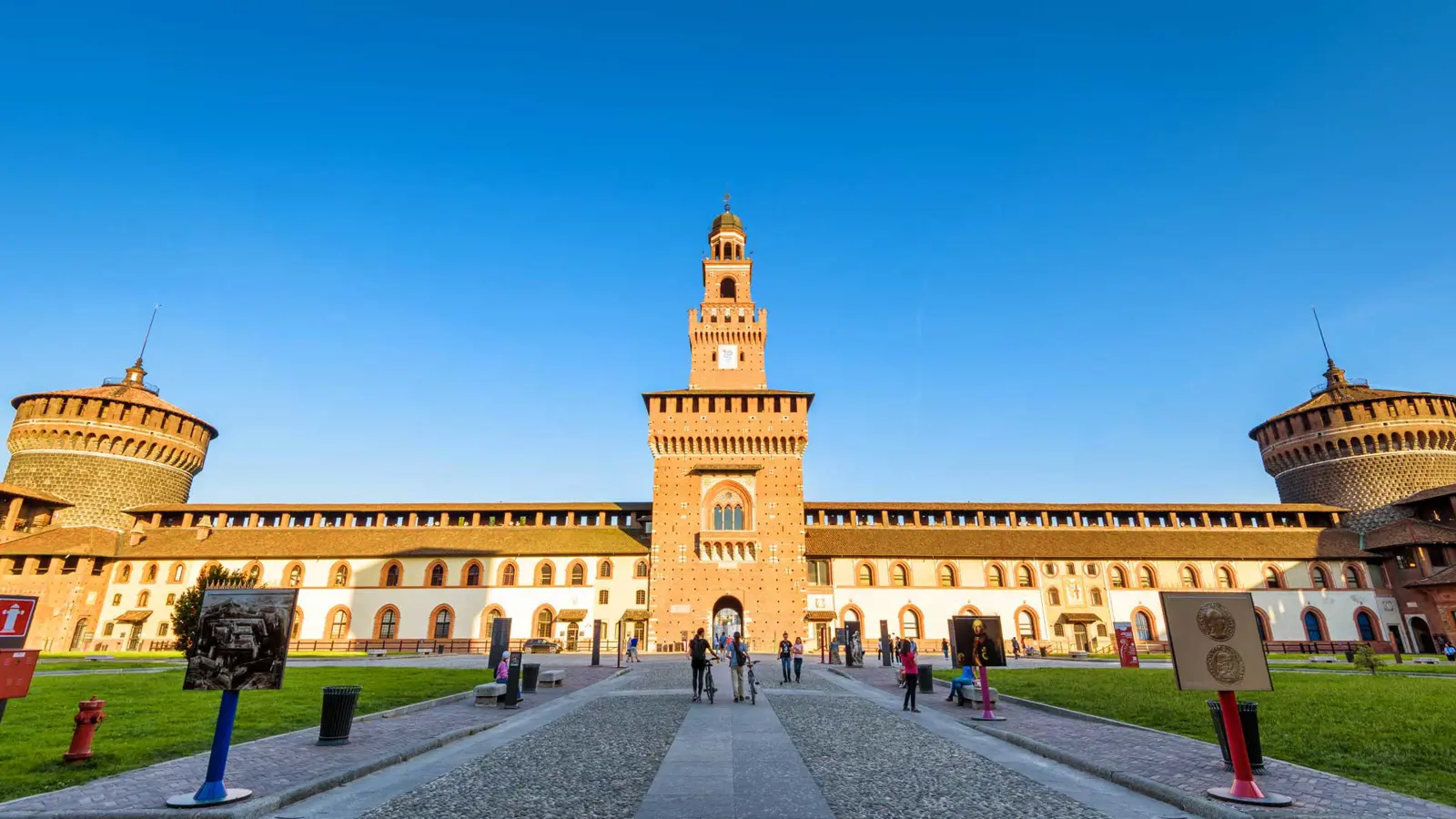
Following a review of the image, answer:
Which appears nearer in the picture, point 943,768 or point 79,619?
point 943,768

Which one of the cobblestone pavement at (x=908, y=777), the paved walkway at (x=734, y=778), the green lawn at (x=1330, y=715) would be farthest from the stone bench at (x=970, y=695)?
the paved walkway at (x=734, y=778)

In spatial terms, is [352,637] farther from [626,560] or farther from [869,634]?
[869,634]

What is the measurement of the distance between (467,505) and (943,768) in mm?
45916

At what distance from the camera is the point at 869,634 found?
4216 cm

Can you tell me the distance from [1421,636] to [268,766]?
2369 inches

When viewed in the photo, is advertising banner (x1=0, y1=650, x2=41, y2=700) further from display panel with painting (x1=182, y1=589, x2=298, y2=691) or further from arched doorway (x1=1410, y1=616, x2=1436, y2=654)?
arched doorway (x1=1410, y1=616, x2=1436, y2=654)

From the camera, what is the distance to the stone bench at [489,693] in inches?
596

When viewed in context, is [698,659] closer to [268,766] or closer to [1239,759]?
[268,766]

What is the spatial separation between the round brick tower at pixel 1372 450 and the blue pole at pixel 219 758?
64973 millimetres

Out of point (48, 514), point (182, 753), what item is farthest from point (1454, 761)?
point (48, 514)

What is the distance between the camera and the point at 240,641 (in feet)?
24.4

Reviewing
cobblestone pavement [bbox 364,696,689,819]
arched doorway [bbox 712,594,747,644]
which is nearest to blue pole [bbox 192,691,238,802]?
cobblestone pavement [bbox 364,696,689,819]

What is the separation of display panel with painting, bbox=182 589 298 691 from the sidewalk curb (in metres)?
9.99

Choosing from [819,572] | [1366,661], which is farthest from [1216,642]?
[819,572]
